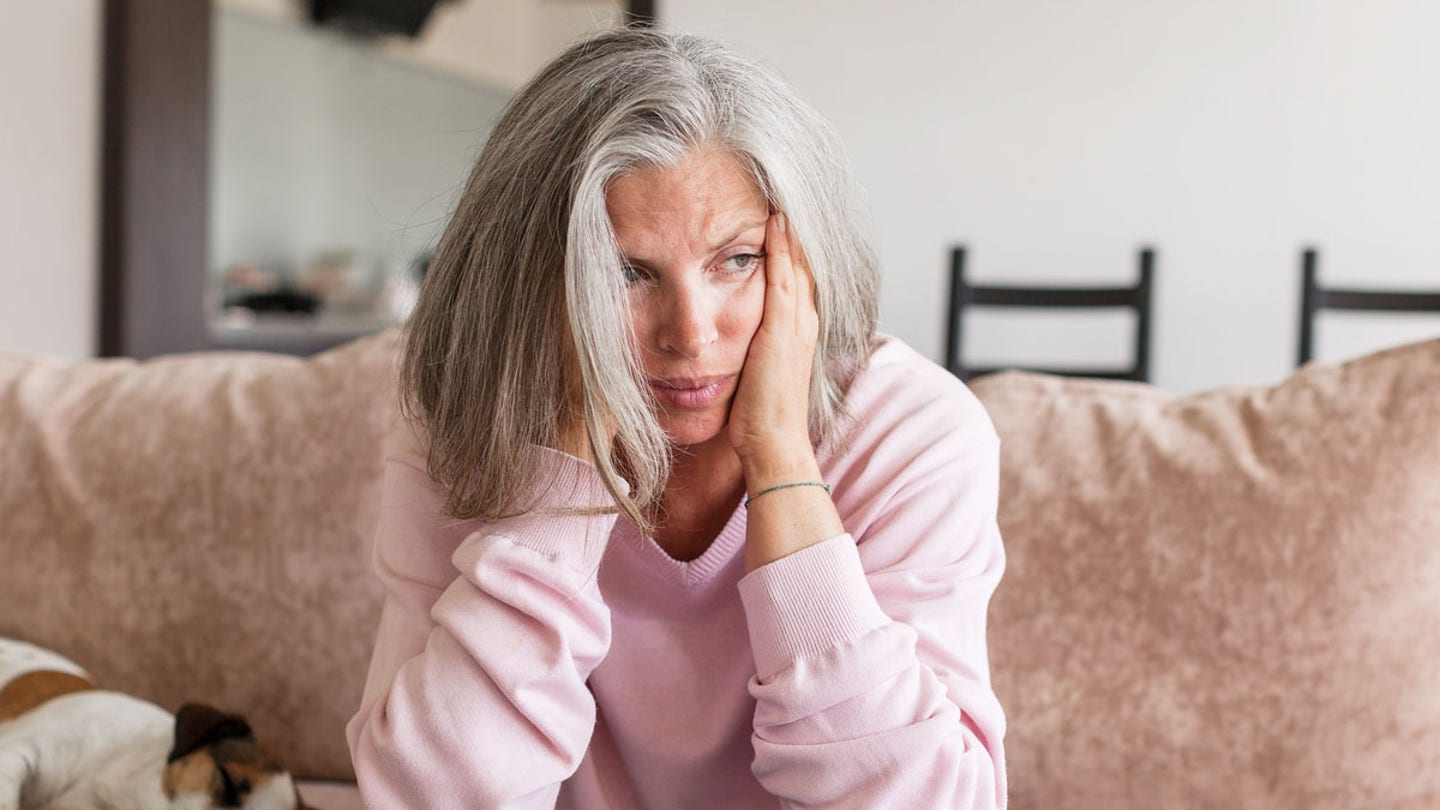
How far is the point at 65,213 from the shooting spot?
333 cm

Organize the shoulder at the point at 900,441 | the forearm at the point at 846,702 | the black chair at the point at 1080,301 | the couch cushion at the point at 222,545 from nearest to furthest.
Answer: the forearm at the point at 846,702 → the shoulder at the point at 900,441 → the couch cushion at the point at 222,545 → the black chair at the point at 1080,301

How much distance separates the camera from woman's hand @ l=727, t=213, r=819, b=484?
1033mm

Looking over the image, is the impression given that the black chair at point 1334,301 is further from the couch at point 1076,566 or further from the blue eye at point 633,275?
the blue eye at point 633,275

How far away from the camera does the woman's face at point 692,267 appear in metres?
0.98

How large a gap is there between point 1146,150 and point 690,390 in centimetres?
268

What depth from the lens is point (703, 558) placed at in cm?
112

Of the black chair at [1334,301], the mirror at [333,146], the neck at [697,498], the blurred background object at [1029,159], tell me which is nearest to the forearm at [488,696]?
the neck at [697,498]

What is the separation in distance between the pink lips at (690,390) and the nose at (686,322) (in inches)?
1.5

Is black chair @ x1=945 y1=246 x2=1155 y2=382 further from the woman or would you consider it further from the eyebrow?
the eyebrow

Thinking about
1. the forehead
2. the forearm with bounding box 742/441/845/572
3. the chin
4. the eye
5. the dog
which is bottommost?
the dog

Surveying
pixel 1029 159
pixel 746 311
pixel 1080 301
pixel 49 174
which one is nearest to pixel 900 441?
pixel 746 311

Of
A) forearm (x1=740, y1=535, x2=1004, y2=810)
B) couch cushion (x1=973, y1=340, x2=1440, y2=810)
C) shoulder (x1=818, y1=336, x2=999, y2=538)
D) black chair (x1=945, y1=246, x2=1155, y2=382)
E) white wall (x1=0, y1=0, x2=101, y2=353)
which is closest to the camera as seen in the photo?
forearm (x1=740, y1=535, x2=1004, y2=810)

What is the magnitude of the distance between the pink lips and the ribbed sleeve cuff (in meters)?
0.15

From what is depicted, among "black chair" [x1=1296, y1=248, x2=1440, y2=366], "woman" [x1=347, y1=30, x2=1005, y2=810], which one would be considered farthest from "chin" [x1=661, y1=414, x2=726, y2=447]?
"black chair" [x1=1296, y1=248, x2=1440, y2=366]
